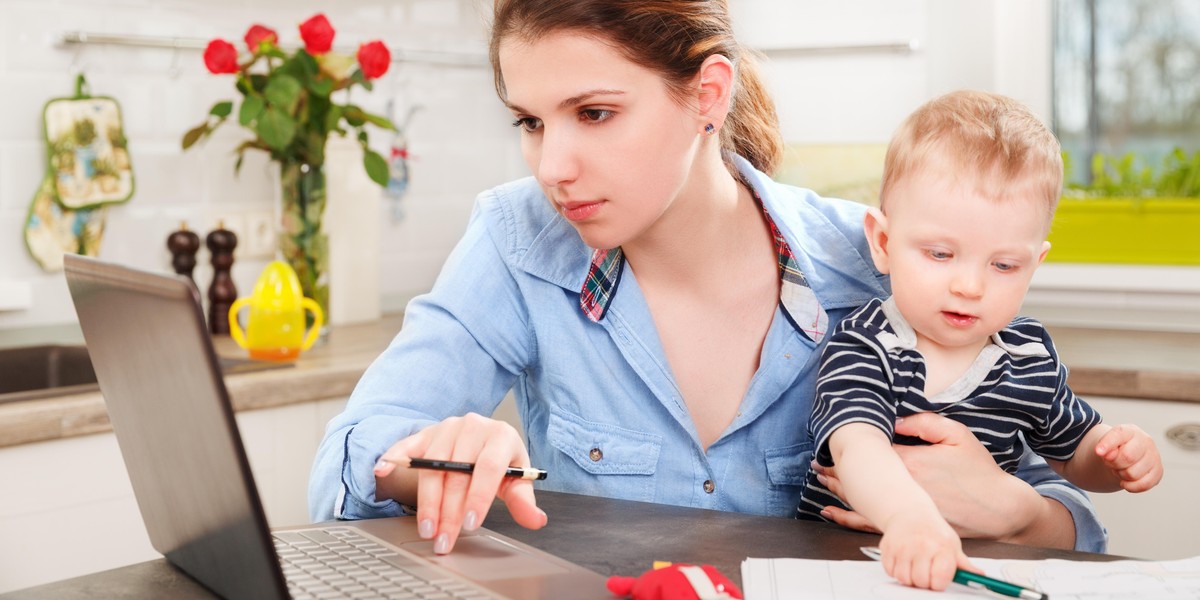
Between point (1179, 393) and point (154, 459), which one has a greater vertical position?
point (154, 459)

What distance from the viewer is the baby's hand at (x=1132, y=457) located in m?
1.21

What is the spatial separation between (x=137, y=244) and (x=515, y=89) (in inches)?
59.4

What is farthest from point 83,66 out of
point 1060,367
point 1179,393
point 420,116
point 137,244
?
point 1179,393

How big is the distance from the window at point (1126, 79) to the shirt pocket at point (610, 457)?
192 cm

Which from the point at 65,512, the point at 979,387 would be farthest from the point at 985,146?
the point at 65,512

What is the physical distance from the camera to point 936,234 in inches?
48.4

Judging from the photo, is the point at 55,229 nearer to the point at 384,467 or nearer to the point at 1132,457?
the point at 384,467

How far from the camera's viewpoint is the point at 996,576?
0.98m

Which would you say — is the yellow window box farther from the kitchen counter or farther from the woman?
the kitchen counter

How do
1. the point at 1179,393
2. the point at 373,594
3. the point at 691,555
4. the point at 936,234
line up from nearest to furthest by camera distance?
the point at 373,594 < the point at 691,555 < the point at 936,234 < the point at 1179,393

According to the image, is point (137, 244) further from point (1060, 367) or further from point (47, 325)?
point (1060, 367)

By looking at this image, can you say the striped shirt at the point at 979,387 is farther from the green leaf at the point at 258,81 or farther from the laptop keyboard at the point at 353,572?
the green leaf at the point at 258,81

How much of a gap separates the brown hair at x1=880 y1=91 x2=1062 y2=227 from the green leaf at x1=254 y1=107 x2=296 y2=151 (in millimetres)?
1455

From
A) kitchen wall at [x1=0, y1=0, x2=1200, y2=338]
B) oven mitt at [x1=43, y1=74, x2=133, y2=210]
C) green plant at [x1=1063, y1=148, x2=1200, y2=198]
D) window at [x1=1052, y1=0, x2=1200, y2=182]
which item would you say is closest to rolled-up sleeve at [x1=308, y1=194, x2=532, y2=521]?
kitchen wall at [x1=0, y1=0, x2=1200, y2=338]
